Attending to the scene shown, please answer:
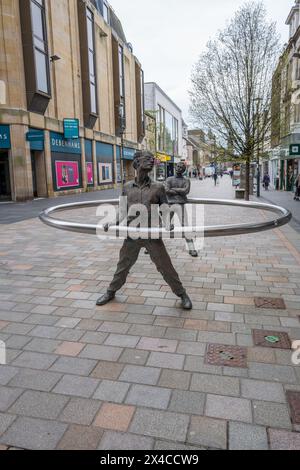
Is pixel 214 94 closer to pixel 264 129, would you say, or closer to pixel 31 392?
pixel 264 129

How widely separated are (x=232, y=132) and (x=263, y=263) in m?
15.2

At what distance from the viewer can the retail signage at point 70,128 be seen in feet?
82.4

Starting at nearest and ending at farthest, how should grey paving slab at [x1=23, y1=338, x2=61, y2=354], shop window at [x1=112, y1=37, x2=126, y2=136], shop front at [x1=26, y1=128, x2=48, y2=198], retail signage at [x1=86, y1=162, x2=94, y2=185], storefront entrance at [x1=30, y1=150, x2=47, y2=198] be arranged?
grey paving slab at [x1=23, y1=338, x2=61, y2=354]
shop front at [x1=26, y1=128, x2=48, y2=198]
storefront entrance at [x1=30, y1=150, x2=47, y2=198]
retail signage at [x1=86, y1=162, x2=94, y2=185]
shop window at [x1=112, y1=37, x2=126, y2=136]

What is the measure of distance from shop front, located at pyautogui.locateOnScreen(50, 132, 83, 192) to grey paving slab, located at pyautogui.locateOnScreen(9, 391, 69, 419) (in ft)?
73.3

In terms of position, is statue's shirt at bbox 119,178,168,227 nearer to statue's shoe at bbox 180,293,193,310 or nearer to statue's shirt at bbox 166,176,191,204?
statue's shoe at bbox 180,293,193,310

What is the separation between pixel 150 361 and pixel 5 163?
2017 cm

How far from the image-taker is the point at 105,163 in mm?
35062

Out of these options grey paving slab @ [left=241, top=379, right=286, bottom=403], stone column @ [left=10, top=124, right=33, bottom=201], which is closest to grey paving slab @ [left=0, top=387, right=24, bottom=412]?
grey paving slab @ [left=241, top=379, right=286, bottom=403]

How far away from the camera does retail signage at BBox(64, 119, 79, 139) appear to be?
2511 centimetres

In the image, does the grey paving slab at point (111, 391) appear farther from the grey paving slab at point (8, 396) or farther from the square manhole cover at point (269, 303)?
the square manhole cover at point (269, 303)

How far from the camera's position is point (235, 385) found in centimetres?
311

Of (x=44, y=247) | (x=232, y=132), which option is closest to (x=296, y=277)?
(x=44, y=247)

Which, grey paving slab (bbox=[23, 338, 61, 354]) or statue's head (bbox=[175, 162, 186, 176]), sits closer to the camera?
grey paving slab (bbox=[23, 338, 61, 354])

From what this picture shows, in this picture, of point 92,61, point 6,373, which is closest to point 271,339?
point 6,373
